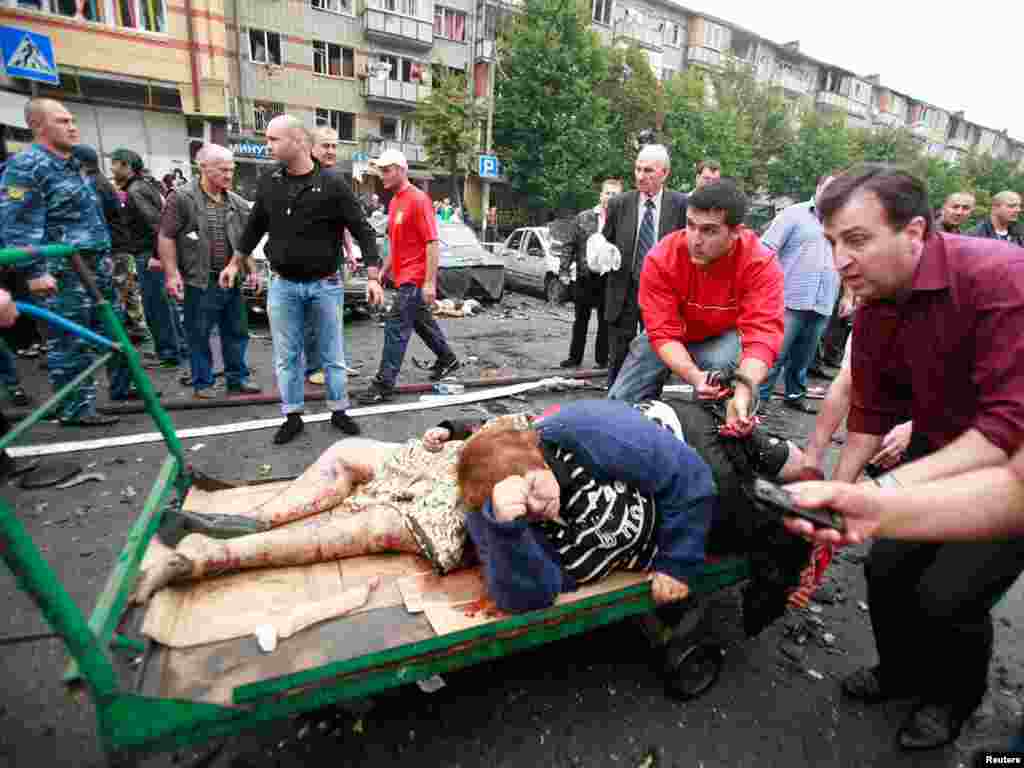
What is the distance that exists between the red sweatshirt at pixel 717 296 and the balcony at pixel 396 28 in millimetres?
29322

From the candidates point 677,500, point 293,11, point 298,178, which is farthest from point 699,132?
point 677,500

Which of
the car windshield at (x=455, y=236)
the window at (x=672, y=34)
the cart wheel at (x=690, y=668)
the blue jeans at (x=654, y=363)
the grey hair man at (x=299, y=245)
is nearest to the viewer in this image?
the cart wheel at (x=690, y=668)

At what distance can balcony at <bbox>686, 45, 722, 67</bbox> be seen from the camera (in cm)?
3859

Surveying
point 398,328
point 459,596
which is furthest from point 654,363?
point 398,328

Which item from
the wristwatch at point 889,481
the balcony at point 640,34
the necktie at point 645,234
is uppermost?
the balcony at point 640,34

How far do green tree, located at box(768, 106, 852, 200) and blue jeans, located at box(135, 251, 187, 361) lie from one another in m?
36.5

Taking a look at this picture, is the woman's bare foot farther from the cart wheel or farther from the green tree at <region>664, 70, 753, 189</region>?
the green tree at <region>664, 70, 753, 189</region>

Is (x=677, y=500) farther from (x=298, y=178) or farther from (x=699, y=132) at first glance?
(x=699, y=132)

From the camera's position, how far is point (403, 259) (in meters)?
5.50

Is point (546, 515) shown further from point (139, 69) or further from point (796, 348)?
point (139, 69)

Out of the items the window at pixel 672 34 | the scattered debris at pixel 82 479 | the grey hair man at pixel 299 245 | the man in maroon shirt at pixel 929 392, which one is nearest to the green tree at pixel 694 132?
the window at pixel 672 34

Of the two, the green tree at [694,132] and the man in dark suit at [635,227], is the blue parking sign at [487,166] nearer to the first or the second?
the green tree at [694,132]

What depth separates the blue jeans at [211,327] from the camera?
5105 millimetres

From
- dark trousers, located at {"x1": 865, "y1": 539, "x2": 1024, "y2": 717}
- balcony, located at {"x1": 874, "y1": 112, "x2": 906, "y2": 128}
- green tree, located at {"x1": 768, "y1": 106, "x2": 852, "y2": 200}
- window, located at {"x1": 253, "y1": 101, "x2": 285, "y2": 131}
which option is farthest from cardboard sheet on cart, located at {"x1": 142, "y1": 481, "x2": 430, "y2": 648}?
balcony, located at {"x1": 874, "y1": 112, "x2": 906, "y2": 128}
